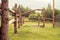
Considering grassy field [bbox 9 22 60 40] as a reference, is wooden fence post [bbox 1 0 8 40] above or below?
above

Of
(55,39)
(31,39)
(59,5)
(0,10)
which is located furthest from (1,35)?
(59,5)

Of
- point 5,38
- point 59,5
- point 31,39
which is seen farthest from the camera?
point 59,5

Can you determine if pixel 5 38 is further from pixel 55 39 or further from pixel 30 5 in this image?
pixel 30 5

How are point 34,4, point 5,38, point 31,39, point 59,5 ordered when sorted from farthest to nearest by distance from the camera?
point 34,4
point 59,5
point 31,39
point 5,38

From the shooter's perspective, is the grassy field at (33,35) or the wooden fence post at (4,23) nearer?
the wooden fence post at (4,23)

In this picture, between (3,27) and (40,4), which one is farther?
(40,4)

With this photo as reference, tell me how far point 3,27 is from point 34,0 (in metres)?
16.6

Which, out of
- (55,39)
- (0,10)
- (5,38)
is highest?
(0,10)

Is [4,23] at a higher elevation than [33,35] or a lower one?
higher

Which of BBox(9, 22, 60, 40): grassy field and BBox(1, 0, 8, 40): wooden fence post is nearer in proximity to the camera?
BBox(1, 0, 8, 40): wooden fence post

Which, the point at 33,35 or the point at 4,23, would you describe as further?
the point at 33,35

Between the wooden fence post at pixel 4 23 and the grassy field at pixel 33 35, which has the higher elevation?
the wooden fence post at pixel 4 23

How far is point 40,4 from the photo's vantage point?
1962 cm

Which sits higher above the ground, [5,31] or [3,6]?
[3,6]
